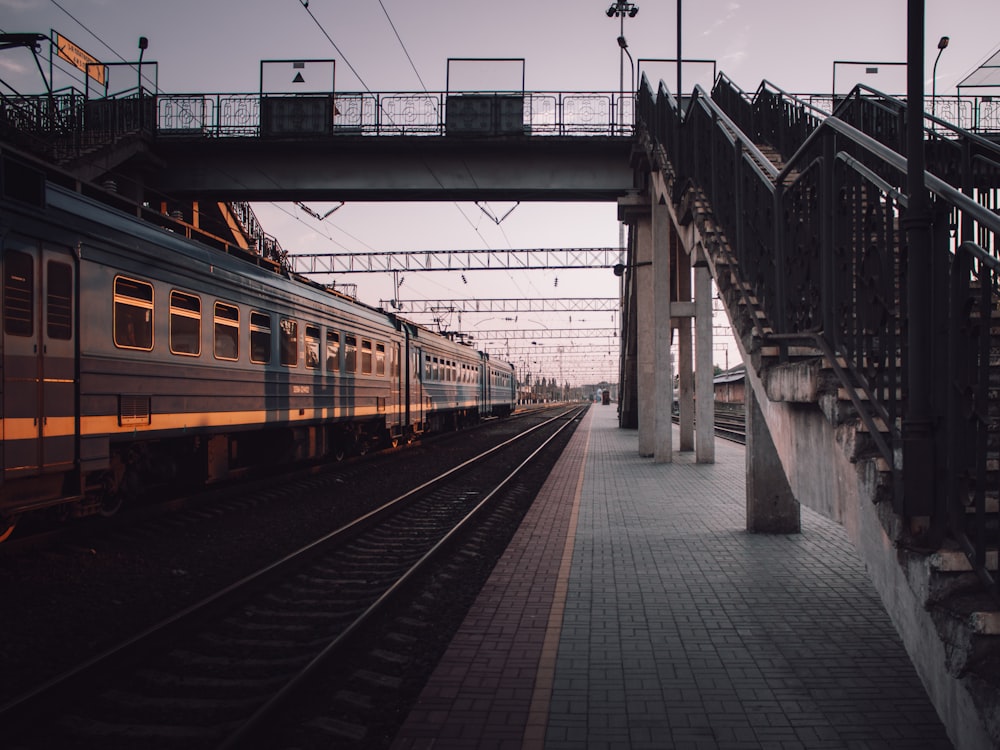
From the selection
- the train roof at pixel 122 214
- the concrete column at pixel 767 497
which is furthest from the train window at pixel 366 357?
the concrete column at pixel 767 497

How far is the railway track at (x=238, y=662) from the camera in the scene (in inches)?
158

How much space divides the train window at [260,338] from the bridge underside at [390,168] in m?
8.89

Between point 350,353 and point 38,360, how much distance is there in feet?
30.0

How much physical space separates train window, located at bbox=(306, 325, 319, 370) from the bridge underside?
7136mm

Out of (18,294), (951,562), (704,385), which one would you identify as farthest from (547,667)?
(704,385)

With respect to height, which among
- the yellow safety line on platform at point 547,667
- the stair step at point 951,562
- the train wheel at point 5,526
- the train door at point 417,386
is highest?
the train door at point 417,386

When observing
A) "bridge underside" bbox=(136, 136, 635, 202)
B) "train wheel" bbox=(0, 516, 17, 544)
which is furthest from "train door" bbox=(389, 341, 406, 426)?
"train wheel" bbox=(0, 516, 17, 544)

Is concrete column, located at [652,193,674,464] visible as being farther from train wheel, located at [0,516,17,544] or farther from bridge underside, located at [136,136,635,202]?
train wheel, located at [0,516,17,544]

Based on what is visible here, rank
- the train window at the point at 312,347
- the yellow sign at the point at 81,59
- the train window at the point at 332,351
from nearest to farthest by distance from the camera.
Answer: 1. the train window at the point at 312,347
2. the train window at the point at 332,351
3. the yellow sign at the point at 81,59

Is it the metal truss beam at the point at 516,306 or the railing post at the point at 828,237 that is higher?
the metal truss beam at the point at 516,306

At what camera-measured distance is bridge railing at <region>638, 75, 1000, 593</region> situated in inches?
126

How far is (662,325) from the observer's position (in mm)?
17281

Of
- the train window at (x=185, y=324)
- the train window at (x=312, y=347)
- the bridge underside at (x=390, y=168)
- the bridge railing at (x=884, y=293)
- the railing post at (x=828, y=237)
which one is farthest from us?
the bridge underside at (x=390, y=168)

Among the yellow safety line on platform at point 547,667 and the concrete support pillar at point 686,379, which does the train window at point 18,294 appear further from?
the concrete support pillar at point 686,379
